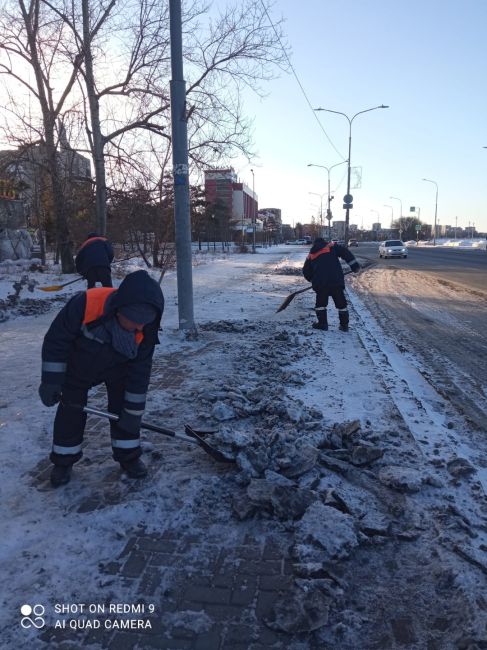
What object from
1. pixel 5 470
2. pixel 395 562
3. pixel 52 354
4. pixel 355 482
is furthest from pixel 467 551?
pixel 5 470

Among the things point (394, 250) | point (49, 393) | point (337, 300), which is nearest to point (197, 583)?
point (49, 393)

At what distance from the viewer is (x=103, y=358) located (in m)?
3.14

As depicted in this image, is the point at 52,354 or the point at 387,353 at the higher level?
the point at 52,354

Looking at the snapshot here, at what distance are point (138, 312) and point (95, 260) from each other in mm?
3894

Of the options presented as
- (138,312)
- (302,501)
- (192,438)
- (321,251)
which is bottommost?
(302,501)

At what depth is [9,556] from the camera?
8.38ft

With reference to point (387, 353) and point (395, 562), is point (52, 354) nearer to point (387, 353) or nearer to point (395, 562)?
point (395, 562)

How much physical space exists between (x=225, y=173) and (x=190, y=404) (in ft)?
40.9

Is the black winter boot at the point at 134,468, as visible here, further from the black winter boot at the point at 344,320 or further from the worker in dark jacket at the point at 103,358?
the black winter boot at the point at 344,320

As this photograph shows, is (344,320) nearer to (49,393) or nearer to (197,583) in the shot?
(49,393)

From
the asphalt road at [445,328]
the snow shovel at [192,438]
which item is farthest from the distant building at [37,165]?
the snow shovel at [192,438]

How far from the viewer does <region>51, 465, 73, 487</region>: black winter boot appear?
3.24 metres

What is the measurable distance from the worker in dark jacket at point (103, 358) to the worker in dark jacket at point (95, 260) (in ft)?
11.5

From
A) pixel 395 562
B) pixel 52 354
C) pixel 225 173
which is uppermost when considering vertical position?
pixel 225 173
